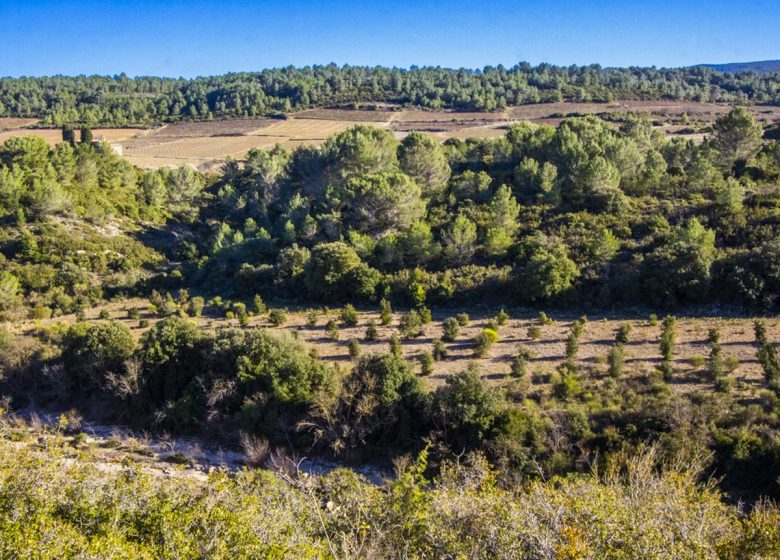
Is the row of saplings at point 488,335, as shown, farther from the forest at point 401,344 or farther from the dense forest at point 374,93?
the dense forest at point 374,93

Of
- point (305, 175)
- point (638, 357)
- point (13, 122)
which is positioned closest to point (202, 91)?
point (13, 122)

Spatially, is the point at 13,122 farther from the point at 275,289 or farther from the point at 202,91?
the point at 275,289

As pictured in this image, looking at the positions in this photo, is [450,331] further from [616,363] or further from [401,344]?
[616,363]

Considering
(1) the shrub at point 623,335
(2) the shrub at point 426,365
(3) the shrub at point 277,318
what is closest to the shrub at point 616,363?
(1) the shrub at point 623,335

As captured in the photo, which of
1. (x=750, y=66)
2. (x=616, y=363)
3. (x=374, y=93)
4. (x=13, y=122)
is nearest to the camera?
(x=616, y=363)

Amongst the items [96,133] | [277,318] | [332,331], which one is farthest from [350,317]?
[96,133]

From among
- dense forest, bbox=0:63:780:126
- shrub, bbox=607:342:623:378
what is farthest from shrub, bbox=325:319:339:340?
dense forest, bbox=0:63:780:126
